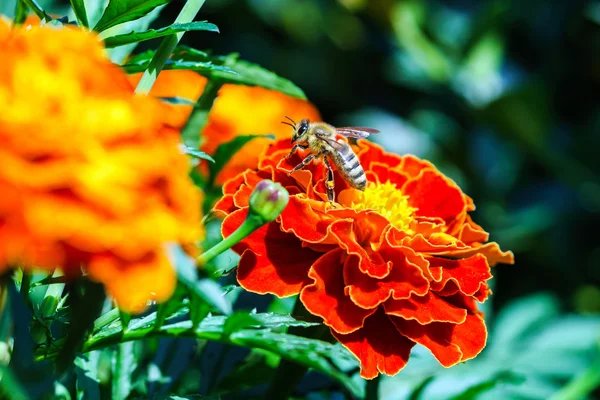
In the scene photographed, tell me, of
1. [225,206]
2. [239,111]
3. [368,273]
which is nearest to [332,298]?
[368,273]

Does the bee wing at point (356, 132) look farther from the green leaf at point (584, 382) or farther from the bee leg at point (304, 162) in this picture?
the green leaf at point (584, 382)

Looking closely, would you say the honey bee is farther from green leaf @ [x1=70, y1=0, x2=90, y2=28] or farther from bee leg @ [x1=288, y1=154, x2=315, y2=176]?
green leaf @ [x1=70, y1=0, x2=90, y2=28]

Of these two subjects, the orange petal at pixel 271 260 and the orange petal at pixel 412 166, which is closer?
the orange petal at pixel 271 260

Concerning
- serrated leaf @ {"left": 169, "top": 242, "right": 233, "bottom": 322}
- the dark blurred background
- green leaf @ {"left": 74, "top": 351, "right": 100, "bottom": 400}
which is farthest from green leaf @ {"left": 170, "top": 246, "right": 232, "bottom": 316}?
the dark blurred background

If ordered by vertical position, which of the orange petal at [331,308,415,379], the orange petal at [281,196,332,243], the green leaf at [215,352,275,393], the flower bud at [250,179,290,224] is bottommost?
the green leaf at [215,352,275,393]

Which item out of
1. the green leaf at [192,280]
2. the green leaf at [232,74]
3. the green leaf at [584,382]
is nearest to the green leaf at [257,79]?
the green leaf at [232,74]

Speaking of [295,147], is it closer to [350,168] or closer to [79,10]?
[350,168]
